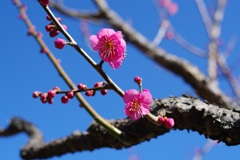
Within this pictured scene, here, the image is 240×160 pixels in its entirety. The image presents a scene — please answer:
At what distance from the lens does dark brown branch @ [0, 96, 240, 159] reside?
1.07 metres

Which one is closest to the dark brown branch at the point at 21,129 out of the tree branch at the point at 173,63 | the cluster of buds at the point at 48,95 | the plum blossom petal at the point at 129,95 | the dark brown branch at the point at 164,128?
the dark brown branch at the point at 164,128

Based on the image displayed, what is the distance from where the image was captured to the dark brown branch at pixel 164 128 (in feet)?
3.52

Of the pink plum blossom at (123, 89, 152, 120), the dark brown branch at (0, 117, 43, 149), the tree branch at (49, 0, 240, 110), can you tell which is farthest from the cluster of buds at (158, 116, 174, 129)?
the dark brown branch at (0, 117, 43, 149)

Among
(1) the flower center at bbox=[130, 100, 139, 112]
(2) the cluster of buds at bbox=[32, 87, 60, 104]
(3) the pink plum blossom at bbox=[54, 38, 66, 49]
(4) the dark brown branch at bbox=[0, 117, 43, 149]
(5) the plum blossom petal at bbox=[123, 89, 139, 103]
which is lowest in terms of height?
(1) the flower center at bbox=[130, 100, 139, 112]

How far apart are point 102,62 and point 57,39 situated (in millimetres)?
138

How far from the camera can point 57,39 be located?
97cm

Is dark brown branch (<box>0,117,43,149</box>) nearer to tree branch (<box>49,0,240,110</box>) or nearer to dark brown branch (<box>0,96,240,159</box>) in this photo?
dark brown branch (<box>0,96,240,159</box>)

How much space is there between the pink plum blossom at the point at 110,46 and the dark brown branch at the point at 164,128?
11.0 inches

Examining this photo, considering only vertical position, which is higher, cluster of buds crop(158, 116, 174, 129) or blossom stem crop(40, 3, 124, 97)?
blossom stem crop(40, 3, 124, 97)

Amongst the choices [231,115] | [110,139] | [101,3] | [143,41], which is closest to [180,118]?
[231,115]

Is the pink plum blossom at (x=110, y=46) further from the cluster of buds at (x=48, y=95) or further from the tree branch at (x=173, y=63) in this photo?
the tree branch at (x=173, y=63)

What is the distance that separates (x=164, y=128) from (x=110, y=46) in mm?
445

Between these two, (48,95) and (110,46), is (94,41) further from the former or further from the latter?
(48,95)

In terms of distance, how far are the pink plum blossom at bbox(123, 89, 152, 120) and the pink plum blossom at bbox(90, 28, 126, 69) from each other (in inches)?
3.7
